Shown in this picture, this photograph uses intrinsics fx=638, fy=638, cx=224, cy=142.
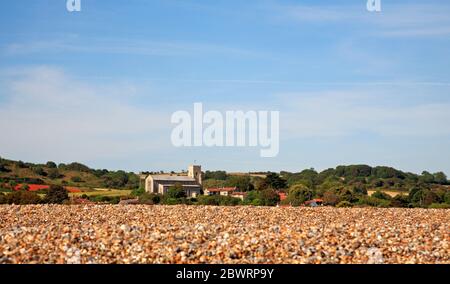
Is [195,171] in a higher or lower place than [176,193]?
higher

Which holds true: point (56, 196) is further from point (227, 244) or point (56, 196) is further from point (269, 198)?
point (227, 244)

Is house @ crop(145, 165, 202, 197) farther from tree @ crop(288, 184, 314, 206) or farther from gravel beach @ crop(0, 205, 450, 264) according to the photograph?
gravel beach @ crop(0, 205, 450, 264)

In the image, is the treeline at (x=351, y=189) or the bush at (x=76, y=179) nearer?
the treeline at (x=351, y=189)

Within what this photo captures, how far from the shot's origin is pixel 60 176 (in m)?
59.7

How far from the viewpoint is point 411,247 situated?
1248 centimetres

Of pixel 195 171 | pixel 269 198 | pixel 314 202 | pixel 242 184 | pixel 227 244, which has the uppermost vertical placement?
pixel 195 171

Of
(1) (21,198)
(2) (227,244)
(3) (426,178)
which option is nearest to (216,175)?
(3) (426,178)

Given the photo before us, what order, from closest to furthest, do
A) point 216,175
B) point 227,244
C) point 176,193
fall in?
→ point 227,244, point 176,193, point 216,175

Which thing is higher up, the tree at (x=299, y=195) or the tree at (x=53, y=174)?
the tree at (x=53, y=174)

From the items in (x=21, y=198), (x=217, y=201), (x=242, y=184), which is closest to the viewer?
(x=21, y=198)

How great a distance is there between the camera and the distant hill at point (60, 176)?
55.6m

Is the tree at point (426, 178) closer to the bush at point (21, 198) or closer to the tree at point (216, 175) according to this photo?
the tree at point (216, 175)

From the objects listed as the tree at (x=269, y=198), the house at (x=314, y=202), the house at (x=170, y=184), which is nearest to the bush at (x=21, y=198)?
the tree at (x=269, y=198)
